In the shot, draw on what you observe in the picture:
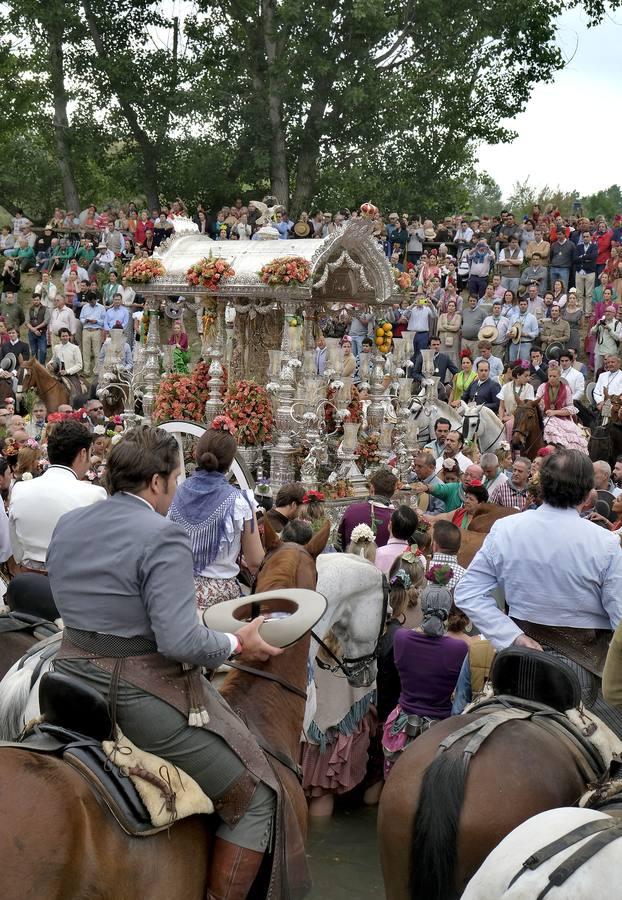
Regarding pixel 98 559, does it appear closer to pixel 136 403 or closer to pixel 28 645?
pixel 28 645

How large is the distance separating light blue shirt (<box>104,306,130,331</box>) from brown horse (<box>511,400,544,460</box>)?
8.90 metres

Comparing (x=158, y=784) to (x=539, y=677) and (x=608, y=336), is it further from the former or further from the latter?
(x=608, y=336)

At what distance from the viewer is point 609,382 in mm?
15945

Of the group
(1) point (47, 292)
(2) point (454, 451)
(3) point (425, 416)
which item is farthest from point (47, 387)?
(2) point (454, 451)

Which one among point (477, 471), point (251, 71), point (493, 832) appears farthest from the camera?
point (251, 71)

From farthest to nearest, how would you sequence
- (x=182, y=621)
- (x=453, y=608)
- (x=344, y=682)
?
(x=344, y=682) → (x=453, y=608) → (x=182, y=621)

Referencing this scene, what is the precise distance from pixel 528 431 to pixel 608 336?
15.1 ft

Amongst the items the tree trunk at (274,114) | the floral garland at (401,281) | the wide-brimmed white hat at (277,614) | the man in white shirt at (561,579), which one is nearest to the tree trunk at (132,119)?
the tree trunk at (274,114)

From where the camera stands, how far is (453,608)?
6004mm

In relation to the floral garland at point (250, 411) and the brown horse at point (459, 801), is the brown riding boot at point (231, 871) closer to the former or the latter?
the brown horse at point (459, 801)

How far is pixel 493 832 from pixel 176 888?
1173 millimetres

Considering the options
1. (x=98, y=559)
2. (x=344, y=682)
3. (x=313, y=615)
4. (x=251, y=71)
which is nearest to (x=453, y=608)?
(x=344, y=682)

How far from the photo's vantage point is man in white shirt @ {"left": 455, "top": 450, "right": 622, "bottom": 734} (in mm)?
4652

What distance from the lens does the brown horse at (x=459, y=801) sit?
154 inches
